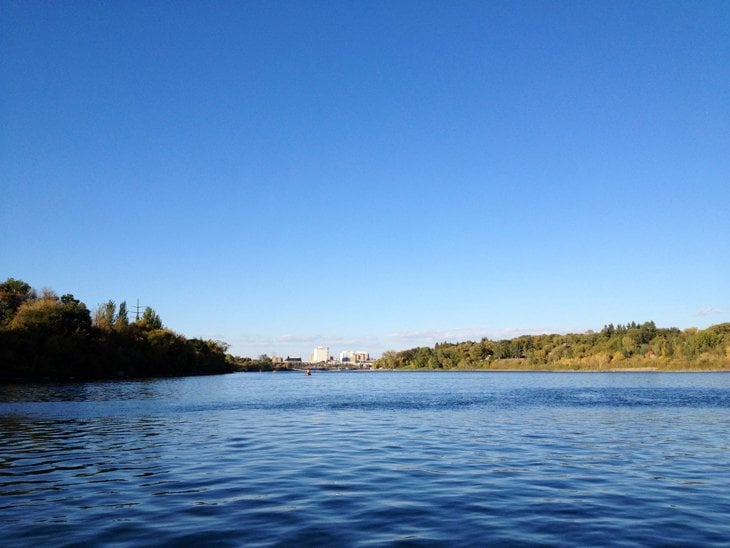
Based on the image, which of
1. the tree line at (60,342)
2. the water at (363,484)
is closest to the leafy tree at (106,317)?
the tree line at (60,342)

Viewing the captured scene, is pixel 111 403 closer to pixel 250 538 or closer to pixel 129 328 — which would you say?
pixel 250 538

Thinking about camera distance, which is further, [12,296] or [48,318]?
[12,296]

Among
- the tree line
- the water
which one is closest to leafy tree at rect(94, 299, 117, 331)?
the tree line

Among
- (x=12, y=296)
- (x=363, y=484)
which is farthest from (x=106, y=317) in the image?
(x=363, y=484)

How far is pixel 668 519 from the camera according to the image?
1512 centimetres

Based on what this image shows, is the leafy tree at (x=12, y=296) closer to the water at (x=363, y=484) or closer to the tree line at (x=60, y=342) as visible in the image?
the tree line at (x=60, y=342)

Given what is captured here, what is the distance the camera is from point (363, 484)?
64.2 feet

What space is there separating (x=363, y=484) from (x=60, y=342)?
12357 centimetres

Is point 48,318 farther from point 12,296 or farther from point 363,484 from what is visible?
point 363,484

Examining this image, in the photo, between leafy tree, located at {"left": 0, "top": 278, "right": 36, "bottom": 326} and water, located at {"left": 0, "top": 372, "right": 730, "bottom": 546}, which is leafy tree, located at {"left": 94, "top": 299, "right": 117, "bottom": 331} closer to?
leafy tree, located at {"left": 0, "top": 278, "right": 36, "bottom": 326}

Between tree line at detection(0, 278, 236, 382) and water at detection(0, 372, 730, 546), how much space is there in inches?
3372

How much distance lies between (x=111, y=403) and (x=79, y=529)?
167 ft

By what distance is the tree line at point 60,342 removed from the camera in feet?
371

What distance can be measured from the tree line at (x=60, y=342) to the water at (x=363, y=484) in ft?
281
